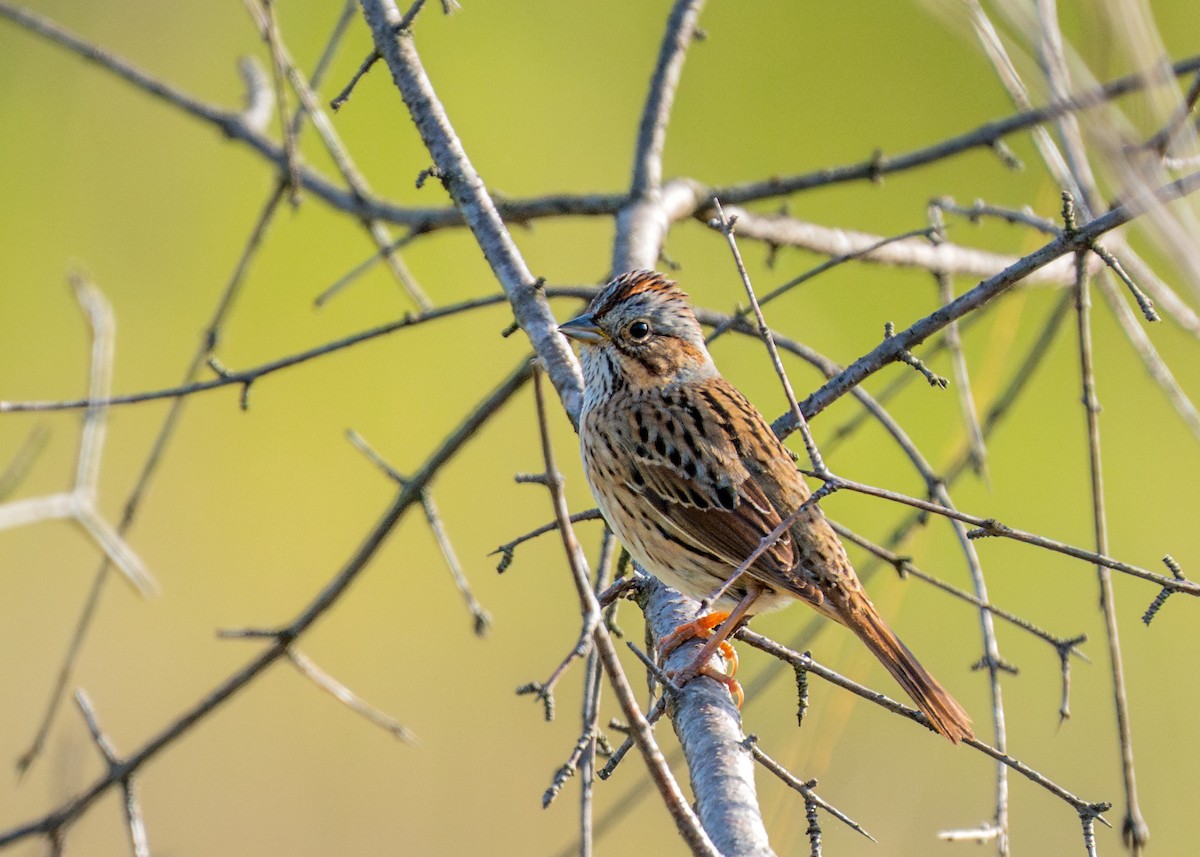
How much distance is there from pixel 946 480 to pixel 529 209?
1.30 meters

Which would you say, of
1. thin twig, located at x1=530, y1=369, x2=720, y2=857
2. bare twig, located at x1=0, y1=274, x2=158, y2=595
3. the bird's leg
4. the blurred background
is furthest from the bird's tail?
bare twig, located at x1=0, y1=274, x2=158, y2=595

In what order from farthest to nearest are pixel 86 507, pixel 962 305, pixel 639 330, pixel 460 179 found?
pixel 639 330, pixel 86 507, pixel 460 179, pixel 962 305

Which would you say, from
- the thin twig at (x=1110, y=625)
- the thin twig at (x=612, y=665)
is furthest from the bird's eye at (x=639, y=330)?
the thin twig at (x=612, y=665)

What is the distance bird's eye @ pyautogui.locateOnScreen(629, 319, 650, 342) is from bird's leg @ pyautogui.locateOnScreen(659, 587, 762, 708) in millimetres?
748

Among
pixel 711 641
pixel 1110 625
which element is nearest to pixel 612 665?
pixel 711 641

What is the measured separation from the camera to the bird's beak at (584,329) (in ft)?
10.3

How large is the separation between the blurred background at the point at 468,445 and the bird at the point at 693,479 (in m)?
1.27

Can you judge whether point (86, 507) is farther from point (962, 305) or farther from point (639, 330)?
point (962, 305)

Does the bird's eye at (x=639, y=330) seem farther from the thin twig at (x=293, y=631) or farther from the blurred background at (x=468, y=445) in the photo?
the blurred background at (x=468, y=445)

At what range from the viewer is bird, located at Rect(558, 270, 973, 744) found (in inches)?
111

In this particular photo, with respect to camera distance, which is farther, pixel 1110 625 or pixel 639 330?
pixel 639 330

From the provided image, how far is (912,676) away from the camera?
2707mm

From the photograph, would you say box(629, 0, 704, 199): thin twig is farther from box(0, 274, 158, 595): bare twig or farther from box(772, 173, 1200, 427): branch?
box(0, 274, 158, 595): bare twig

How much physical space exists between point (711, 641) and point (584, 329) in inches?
45.6
